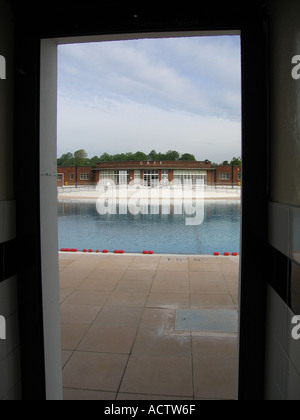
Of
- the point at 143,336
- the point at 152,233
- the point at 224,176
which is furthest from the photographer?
the point at 224,176

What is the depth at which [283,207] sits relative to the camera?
1556 millimetres

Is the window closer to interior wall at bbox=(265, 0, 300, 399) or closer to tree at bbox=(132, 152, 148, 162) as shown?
tree at bbox=(132, 152, 148, 162)

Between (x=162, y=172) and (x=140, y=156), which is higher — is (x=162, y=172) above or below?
below

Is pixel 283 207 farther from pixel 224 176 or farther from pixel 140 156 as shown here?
pixel 140 156

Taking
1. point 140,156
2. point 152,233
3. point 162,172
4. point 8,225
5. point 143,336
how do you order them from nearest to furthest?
point 8,225, point 143,336, point 152,233, point 162,172, point 140,156

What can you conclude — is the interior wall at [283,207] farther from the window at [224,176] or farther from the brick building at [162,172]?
the window at [224,176]

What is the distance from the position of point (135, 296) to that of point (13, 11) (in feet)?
12.8

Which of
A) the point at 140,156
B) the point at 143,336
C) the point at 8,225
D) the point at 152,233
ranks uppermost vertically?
the point at 140,156

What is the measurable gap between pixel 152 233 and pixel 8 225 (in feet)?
34.2

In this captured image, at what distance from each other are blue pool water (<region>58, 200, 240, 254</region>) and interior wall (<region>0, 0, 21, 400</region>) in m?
7.65

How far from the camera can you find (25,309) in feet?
6.51

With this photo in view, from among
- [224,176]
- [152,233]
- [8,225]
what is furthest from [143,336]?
[224,176]

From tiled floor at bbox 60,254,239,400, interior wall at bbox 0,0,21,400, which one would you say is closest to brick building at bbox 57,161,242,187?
tiled floor at bbox 60,254,239,400

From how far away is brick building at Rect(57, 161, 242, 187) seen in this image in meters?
50.3
